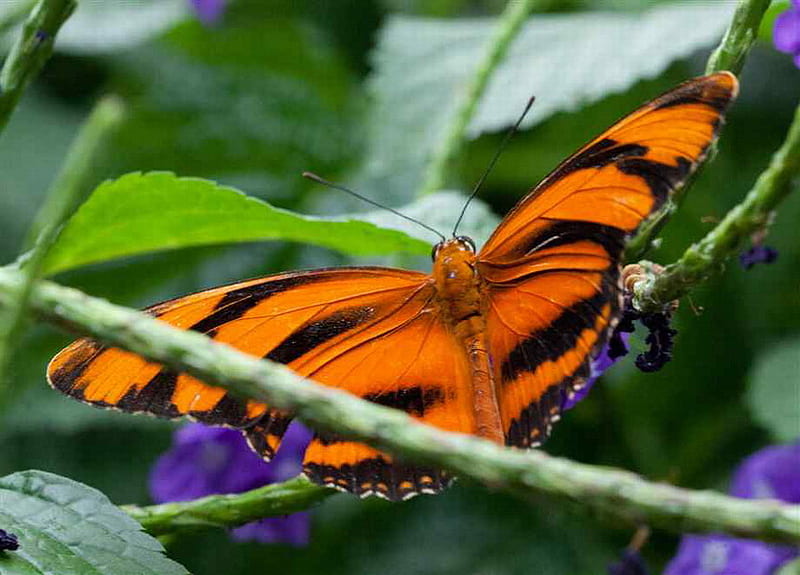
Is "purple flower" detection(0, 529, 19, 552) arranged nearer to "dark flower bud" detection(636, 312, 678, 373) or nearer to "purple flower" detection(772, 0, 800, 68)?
"dark flower bud" detection(636, 312, 678, 373)

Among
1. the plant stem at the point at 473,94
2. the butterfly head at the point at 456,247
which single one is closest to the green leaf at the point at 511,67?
the plant stem at the point at 473,94

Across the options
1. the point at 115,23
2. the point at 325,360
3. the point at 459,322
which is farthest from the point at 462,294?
the point at 115,23

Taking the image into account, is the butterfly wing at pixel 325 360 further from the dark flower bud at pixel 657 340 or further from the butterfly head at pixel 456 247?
the dark flower bud at pixel 657 340

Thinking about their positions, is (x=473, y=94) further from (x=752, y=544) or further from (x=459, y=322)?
(x=752, y=544)

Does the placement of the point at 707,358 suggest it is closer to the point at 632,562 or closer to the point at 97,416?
the point at 632,562

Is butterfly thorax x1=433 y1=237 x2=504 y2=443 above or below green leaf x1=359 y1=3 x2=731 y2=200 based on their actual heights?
below

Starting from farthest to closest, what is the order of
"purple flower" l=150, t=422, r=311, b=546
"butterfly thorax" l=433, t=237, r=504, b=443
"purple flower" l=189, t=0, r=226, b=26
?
"purple flower" l=189, t=0, r=226, b=26, "purple flower" l=150, t=422, r=311, b=546, "butterfly thorax" l=433, t=237, r=504, b=443

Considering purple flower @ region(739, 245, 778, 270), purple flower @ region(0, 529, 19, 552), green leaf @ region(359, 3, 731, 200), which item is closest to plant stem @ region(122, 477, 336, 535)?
purple flower @ region(0, 529, 19, 552)

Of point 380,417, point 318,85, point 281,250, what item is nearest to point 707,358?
point 281,250
